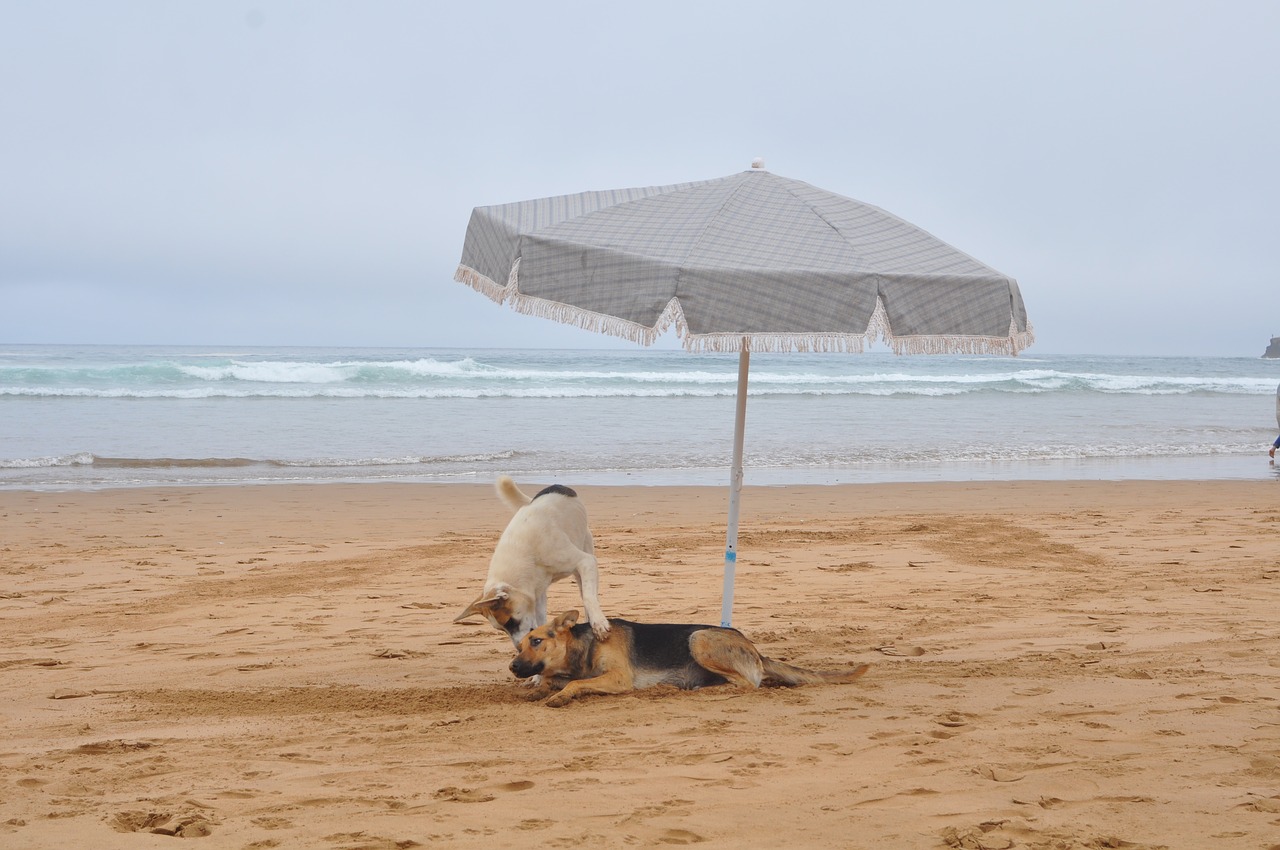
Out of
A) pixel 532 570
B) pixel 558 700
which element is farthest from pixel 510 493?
pixel 558 700

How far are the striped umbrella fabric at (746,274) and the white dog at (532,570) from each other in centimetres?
109

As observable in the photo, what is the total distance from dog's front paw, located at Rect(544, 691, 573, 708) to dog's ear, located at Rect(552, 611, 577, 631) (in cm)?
31

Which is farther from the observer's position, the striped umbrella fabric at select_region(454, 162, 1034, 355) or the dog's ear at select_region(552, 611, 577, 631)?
the dog's ear at select_region(552, 611, 577, 631)

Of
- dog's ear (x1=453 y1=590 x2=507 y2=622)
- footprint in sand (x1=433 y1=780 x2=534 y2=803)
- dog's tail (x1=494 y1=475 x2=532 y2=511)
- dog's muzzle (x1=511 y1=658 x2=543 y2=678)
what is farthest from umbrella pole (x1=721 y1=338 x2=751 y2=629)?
footprint in sand (x1=433 y1=780 x2=534 y2=803)

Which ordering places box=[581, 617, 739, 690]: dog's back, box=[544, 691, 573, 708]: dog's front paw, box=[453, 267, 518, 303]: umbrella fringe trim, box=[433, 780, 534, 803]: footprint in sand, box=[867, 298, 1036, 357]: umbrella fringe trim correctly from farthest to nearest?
box=[581, 617, 739, 690]: dog's back
box=[544, 691, 573, 708]: dog's front paw
box=[453, 267, 518, 303]: umbrella fringe trim
box=[867, 298, 1036, 357]: umbrella fringe trim
box=[433, 780, 534, 803]: footprint in sand

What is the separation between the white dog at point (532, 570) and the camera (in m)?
4.86

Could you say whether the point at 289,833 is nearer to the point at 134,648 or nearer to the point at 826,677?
the point at 826,677

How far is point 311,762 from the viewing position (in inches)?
156

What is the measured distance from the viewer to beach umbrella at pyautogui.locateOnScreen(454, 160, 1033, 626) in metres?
4.12

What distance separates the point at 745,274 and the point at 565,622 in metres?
1.93

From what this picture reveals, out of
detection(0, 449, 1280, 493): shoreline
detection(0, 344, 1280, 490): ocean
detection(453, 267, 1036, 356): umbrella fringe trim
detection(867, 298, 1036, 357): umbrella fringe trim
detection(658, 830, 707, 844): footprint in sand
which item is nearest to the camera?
detection(658, 830, 707, 844): footprint in sand

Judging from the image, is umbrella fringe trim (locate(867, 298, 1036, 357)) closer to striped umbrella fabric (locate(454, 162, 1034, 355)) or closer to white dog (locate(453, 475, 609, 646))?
striped umbrella fabric (locate(454, 162, 1034, 355))

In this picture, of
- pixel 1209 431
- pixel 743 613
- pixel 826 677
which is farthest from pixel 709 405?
pixel 826 677

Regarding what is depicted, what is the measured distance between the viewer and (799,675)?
5152 millimetres
